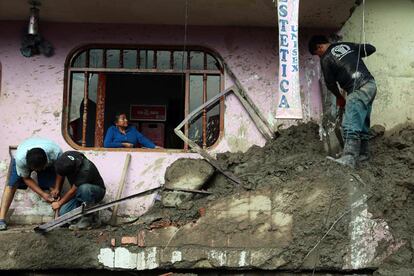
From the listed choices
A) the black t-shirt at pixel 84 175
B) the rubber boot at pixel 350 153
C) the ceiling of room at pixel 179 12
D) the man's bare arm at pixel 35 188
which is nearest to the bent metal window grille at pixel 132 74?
the ceiling of room at pixel 179 12

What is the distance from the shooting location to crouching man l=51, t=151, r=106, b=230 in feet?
17.9

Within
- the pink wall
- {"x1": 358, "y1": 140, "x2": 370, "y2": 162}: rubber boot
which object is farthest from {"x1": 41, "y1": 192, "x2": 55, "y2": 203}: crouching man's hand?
{"x1": 358, "y1": 140, "x2": 370, "y2": 162}: rubber boot

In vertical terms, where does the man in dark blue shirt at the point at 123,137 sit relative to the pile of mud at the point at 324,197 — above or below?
above

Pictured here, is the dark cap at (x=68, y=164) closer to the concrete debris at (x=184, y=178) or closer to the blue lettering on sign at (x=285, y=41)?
the concrete debris at (x=184, y=178)

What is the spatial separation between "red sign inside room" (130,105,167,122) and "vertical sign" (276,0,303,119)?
2.69 meters

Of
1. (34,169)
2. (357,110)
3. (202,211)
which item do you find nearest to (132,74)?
(34,169)

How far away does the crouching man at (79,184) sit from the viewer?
546cm

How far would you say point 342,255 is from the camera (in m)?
5.14

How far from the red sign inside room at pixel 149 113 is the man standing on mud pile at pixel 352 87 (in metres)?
2.67

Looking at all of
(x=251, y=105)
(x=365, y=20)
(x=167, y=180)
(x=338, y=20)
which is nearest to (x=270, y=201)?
(x=167, y=180)

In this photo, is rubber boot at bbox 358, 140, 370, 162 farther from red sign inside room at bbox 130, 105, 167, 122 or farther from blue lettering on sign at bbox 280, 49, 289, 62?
red sign inside room at bbox 130, 105, 167, 122

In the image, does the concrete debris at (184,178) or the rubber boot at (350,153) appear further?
the concrete debris at (184,178)

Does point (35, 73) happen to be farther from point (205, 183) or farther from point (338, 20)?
point (338, 20)

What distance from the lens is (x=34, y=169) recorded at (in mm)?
5652
